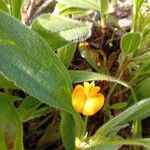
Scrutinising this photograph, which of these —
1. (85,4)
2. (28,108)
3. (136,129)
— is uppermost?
(85,4)

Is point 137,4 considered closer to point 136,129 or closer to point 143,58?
point 143,58

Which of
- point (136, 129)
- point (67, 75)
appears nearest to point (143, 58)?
point (136, 129)

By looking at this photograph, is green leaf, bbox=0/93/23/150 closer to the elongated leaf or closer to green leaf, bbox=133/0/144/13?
the elongated leaf

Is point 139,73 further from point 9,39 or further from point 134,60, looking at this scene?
point 9,39

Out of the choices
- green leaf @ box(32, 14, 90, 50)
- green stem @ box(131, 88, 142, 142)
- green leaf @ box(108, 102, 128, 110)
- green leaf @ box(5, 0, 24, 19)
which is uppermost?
green leaf @ box(5, 0, 24, 19)

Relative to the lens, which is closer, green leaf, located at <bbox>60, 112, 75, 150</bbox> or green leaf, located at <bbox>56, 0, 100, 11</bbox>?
green leaf, located at <bbox>60, 112, 75, 150</bbox>

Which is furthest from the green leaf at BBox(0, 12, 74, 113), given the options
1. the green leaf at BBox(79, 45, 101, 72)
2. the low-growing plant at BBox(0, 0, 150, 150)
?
the green leaf at BBox(79, 45, 101, 72)

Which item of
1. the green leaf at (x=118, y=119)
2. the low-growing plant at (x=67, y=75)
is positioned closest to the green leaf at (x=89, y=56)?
the low-growing plant at (x=67, y=75)
